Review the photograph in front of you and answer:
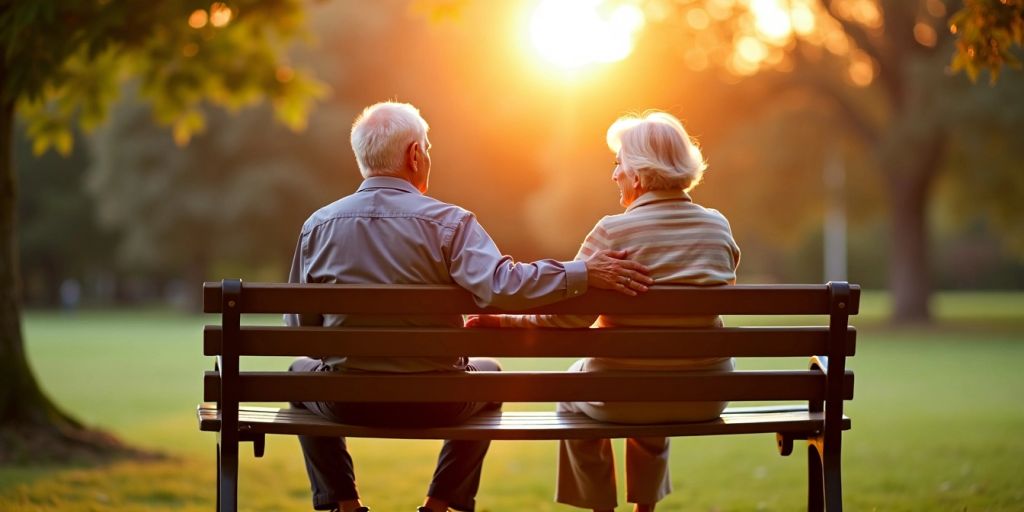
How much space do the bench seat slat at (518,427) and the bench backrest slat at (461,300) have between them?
0.41 m

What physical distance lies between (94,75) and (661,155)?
21.6ft

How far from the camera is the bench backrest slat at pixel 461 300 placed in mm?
3803

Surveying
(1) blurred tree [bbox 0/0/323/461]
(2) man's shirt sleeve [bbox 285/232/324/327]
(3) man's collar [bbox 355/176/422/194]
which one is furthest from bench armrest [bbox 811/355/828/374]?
(1) blurred tree [bbox 0/0/323/461]

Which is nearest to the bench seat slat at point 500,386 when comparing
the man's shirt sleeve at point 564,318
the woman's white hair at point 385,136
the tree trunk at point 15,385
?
the man's shirt sleeve at point 564,318

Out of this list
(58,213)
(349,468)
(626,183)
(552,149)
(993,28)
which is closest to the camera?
(626,183)

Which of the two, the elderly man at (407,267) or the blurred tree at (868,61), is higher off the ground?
the blurred tree at (868,61)

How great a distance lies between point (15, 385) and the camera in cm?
771

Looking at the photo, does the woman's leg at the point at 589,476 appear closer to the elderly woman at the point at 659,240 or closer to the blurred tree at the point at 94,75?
the elderly woman at the point at 659,240

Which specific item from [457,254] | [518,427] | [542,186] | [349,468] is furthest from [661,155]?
[542,186]

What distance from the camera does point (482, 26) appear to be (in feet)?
147

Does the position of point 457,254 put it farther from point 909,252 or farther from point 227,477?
point 909,252

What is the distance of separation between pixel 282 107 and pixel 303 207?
32273 millimetres

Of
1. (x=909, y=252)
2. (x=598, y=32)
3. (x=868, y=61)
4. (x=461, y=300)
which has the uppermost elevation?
(x=598, y=32)

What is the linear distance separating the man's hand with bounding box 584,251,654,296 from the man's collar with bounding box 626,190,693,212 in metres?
0.36
